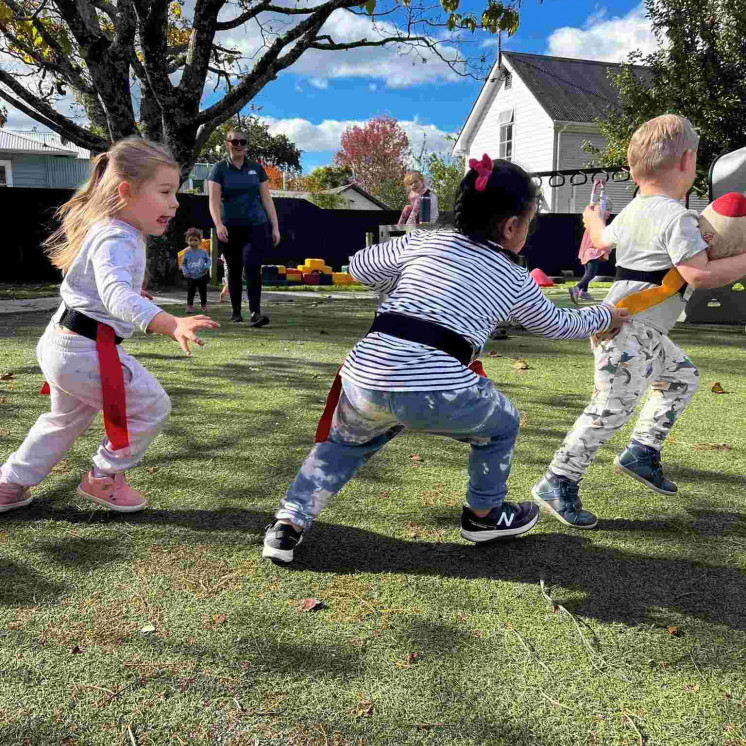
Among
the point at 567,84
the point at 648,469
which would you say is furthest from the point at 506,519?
the point at 567,84

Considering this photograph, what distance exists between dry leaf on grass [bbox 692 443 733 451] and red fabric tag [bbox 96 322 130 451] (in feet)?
9.87

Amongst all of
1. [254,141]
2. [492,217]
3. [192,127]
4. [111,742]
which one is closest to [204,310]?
[192,127]

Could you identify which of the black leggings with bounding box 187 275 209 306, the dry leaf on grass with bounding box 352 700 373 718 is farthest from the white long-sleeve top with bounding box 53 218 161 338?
the black leggings with bounding box 187 275 209 306

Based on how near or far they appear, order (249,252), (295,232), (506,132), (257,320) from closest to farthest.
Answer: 1. (249,252)
2. (257,320)
3. (295,232)
4. (506,132)

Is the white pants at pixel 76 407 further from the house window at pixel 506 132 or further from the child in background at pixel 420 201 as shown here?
the house window at pixel 506 132

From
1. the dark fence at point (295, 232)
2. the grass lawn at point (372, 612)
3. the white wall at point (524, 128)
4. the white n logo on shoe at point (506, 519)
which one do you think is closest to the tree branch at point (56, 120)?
the dark fence at point (295, 232)

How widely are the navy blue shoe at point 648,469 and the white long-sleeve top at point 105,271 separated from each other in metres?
2.24

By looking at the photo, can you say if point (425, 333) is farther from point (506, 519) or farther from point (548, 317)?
point (506, 519)

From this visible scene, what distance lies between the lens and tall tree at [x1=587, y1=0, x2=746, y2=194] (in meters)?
20.6

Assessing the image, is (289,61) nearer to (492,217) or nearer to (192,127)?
(192,127)

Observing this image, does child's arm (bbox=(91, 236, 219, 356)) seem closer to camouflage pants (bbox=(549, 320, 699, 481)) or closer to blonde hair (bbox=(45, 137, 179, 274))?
blonde hair (bbox=(45, 137, 179, 274))

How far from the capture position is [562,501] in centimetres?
306

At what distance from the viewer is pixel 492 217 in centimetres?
258

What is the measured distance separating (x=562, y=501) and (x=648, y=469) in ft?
1.95
